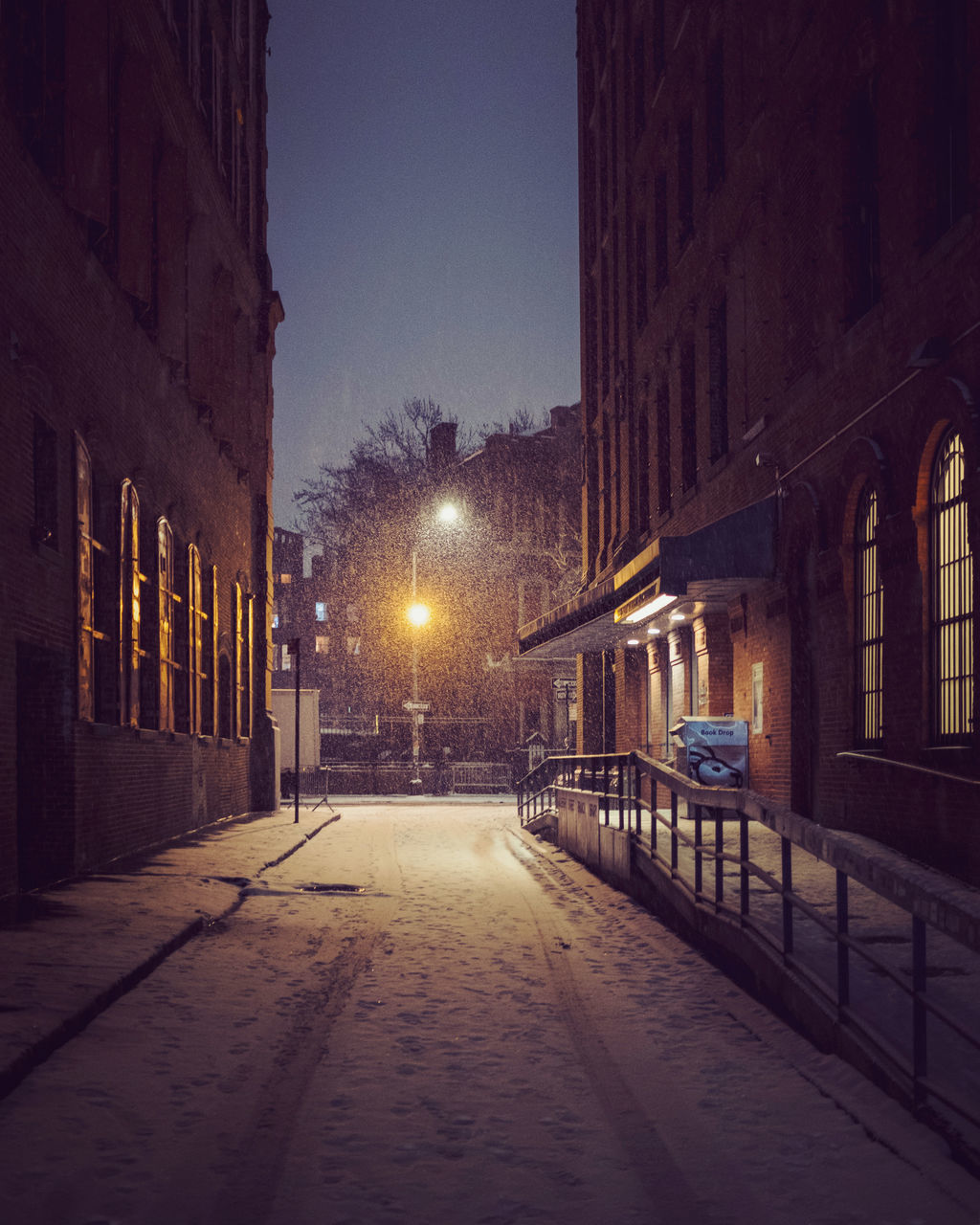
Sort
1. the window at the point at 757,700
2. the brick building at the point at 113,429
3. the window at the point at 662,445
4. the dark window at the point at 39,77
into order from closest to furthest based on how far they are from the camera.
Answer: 1. the dark window at the point at 39,77
2. the brick building at the point at 113,429
3. the window at the point at 757,700
4. the window at the point at 662,445

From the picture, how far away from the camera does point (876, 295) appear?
1447 cm

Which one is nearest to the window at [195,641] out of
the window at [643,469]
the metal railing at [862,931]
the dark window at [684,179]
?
the window at [643,469]

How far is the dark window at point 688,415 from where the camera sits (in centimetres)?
2277

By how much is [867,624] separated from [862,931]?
19.8ft

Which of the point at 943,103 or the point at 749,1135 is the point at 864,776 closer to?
the point at 943,103

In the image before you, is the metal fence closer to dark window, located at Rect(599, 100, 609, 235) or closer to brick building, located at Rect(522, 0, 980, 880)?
brick building, located at Rect(522, 0, 980, 880)

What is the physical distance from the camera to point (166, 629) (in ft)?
61.5

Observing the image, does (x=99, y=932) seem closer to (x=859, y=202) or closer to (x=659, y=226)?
(x=859, y=202)

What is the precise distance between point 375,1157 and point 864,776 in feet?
33.2

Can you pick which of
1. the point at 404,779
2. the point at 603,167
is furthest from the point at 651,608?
the point at 404,779

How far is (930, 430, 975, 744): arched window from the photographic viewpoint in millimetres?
11727

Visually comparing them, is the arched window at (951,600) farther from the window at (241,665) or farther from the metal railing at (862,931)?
the window at (241,665)

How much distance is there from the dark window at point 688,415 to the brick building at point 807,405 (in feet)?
0.16

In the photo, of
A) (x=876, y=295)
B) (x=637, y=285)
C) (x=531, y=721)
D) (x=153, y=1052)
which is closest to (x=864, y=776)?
(x=876, y=295)
